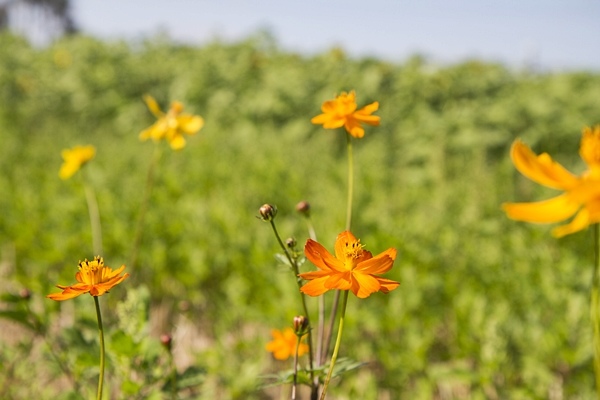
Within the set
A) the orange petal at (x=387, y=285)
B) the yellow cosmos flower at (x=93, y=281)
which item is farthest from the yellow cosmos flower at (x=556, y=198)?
the yellow cosmos flower at (x=93, y=281)

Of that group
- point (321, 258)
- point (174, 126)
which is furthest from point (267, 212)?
point (174, 126)

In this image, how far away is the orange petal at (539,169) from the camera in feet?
1.62

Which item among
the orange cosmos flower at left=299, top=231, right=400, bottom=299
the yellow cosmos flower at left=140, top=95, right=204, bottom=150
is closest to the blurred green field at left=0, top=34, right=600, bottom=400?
the orange cosmos flower at left=299, top=231, right=400, bottom=299

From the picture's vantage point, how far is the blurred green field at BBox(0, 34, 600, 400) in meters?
1.61

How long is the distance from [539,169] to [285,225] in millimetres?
2103

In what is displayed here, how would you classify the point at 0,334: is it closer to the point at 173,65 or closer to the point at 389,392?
the point at 389,392

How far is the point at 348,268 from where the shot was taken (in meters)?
0.61

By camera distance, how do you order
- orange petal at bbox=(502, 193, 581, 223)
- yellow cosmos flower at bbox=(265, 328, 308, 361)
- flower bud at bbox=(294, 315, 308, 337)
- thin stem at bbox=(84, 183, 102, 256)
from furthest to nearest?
thin stem at bbox=(84, 183, 102, 256)
yellow cosmos flower at bbox=(265, 328, 308, 361)
flower bud at bbox=(294, 315, 308, 337)
orange petal at bbox=(502, 193, 581, 223)

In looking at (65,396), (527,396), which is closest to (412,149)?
(527,396)

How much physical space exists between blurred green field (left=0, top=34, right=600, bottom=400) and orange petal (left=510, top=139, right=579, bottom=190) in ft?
1.32

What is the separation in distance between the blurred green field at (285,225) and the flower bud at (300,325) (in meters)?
0.14

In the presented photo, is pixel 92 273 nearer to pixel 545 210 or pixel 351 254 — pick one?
pixel 351 254

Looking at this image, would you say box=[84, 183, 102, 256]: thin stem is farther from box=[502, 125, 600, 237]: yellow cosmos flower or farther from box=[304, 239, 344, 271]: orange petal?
box=[502, 125, 600, 237]: yellow cosmos flower

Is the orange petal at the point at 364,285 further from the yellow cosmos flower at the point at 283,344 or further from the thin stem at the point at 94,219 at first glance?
the thin stem at the point at 94,219
